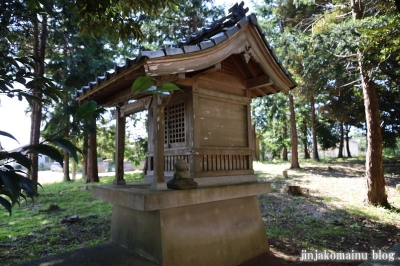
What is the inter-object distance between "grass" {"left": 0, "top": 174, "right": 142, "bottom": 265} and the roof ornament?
5.27 meters

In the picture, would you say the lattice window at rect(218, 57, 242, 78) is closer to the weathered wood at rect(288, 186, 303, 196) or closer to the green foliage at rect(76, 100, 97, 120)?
the green foliage at rect(76, 100, 97, 120)

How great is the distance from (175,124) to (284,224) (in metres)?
4.21

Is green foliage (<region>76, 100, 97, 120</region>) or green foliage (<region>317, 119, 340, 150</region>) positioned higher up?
green foliage (<region>317, 119, 340, 150</region>)

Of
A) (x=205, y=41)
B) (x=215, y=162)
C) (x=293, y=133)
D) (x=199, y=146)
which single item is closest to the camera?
(x=205, y=41)

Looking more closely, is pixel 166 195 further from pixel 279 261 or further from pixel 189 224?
pixel 279 261

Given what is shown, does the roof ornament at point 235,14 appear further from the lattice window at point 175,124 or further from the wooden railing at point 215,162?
the wooden railing at point 215,162

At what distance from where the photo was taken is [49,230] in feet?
21.5

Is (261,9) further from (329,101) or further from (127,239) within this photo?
(127,239)

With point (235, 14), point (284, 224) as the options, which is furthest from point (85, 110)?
point (284, 224)

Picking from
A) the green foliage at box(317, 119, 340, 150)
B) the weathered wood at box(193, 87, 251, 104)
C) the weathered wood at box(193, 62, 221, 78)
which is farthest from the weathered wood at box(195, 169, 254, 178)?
the green foliage at box(317, 119, 340, 150)

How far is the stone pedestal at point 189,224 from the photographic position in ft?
11.4

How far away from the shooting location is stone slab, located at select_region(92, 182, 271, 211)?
3227 millimetres

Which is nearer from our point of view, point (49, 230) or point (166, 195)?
point (166, 195)

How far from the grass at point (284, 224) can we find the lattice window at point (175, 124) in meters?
2.22
